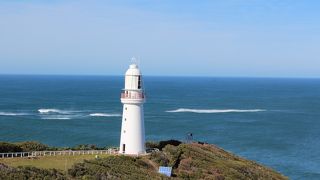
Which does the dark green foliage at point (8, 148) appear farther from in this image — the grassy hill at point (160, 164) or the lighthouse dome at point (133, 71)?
the lighthouse dome at point (133, 71)

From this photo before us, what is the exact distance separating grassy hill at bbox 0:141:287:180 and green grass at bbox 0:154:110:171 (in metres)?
1.48

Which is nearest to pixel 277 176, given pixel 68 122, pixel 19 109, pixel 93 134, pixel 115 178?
pixel 115 178

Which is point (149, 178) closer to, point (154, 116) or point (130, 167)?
point (130, 167)

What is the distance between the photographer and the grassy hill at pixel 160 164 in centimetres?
2625

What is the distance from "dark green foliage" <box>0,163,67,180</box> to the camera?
24.4 metres

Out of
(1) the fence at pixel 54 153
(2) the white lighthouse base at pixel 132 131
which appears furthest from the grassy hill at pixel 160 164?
(1) the fence at pixel 54 153

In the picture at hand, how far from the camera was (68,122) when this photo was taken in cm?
8688

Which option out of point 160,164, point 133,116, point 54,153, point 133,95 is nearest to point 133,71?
point 133,95

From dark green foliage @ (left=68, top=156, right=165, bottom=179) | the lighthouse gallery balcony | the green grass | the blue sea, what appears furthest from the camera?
the blue sea

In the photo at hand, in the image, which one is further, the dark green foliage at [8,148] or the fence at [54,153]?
the dark green foliage at [8,148]

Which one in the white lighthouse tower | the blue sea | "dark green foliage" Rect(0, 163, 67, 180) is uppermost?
the white lighthouse tower

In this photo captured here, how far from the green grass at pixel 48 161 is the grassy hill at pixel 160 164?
148 centimetres

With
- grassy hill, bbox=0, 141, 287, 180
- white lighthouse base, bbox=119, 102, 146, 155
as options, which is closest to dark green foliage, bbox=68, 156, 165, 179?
grassy hill, bbox=0, 141, 287, 180

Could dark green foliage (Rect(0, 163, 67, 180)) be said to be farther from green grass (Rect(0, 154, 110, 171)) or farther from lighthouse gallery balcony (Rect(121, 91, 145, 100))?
lighthouse gallery balcony (Rect(121, 91, 145, 100))
